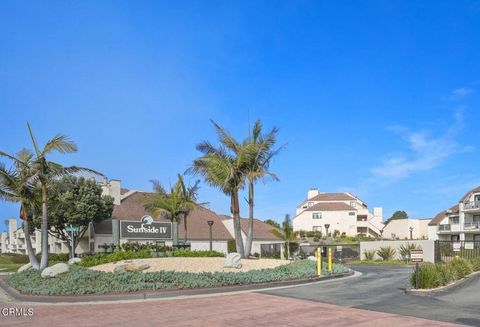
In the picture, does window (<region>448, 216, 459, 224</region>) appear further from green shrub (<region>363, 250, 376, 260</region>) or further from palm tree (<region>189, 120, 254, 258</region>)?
palm tree (<region>189, 120, 254, 258</region>)

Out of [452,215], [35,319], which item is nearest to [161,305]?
[35,319]

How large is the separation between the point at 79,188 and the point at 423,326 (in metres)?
39.8

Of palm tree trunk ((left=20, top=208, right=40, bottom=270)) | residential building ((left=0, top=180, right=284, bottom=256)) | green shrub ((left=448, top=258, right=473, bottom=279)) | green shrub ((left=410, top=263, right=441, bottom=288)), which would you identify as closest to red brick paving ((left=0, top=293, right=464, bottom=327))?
Answer: green shrub ((left=410, top=263, right=441, bottom=288))

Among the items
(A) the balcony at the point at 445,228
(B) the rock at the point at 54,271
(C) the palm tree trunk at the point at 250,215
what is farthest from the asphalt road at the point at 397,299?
(A) the balcony at the point at 445,228

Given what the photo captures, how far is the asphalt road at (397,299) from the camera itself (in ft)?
A: 35.4

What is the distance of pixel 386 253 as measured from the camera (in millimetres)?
38844

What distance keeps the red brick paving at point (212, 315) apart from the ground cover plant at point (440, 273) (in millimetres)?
4036

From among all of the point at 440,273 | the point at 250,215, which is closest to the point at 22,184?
the point at 250,215

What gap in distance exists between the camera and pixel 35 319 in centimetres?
1076

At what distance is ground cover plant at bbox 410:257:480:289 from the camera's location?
47.3ft

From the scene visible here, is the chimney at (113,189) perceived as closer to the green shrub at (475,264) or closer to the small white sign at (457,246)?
the small white sign at (457,246)

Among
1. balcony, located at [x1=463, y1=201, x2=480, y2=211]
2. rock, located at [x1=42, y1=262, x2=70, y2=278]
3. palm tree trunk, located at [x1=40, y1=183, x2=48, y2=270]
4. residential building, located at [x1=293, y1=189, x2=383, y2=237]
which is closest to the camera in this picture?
rock, located at [x1=42, y1=262, x2=70, y2=278]

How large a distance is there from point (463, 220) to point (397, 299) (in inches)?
2485

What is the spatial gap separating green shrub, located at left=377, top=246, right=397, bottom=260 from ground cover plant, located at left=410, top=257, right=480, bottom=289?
70.6ft
